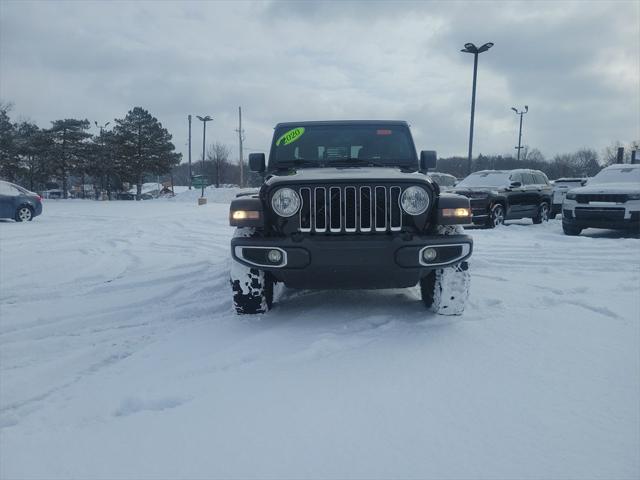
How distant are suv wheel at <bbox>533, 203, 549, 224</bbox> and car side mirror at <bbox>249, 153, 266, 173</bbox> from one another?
11.2 meters

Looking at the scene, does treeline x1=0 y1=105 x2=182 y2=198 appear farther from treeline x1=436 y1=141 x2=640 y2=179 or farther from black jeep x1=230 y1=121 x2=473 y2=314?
black jeep x1=230 y1=121 x2=473 y2=314

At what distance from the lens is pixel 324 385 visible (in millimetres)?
2648

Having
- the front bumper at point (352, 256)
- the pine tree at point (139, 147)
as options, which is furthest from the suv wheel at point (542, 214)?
the pine tree at point (139, 147)

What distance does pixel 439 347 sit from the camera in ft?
10.4

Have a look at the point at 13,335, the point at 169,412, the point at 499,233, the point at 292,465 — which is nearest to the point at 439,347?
the point at 292,465

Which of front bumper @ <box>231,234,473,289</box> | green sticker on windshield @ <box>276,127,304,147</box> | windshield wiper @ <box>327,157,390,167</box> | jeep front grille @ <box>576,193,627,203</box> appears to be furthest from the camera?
jeep front grille @ <box>576,193,627,203</box>

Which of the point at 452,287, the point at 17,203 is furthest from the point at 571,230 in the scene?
the point at 17,203

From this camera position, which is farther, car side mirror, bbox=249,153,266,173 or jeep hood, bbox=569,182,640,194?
jeep hood, bbox=569,182,640,194

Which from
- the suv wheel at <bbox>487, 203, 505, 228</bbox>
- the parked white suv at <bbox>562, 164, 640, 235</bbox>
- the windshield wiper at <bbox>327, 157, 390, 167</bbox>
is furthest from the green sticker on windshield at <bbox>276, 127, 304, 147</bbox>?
the suv wheel at <bbox>487, 203, 505, 228</bbox>

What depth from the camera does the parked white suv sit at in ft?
31.3

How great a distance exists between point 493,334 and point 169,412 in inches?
89.5

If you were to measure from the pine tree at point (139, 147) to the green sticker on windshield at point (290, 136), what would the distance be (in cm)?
4320

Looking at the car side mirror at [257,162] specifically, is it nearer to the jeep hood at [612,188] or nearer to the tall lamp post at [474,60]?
the jeep hood at [612,188]

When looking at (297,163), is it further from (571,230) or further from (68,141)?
(68,141)
